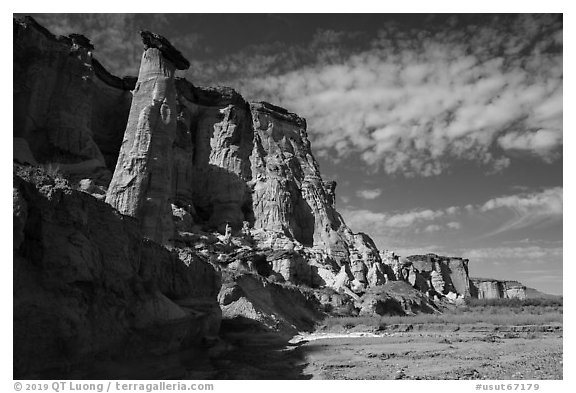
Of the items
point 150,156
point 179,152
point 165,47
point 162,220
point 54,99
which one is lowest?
point 162,220

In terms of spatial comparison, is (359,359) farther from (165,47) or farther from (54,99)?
(165,47)

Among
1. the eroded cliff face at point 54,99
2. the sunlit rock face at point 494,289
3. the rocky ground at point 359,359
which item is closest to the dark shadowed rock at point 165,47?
the eroded cliff face at point 54,99

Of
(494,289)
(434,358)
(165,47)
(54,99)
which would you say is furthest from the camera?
(494,289)

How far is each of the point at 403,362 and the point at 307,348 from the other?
6.12 metres

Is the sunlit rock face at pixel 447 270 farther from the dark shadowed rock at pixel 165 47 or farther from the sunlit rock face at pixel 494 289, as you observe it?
the dark shadowed rock at pixel 165 47

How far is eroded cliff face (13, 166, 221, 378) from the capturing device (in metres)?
9.08

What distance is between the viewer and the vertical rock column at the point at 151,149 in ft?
137

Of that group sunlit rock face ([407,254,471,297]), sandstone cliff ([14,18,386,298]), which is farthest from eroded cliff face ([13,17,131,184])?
sunlit rock face ([407,254,471,297])

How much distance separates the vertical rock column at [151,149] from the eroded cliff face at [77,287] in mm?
26999

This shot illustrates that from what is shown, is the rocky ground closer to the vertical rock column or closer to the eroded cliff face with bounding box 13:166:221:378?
the eroded cliff face with bounding box 13:166:221:378

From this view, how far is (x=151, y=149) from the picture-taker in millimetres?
45688

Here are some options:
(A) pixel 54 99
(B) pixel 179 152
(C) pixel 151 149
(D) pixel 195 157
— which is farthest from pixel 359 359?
(D) pixel 195 157

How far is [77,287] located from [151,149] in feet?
122

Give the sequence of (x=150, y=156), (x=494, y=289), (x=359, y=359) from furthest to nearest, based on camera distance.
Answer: (x=494, y=289), (x=150, y=156), (x=359, y=359)
